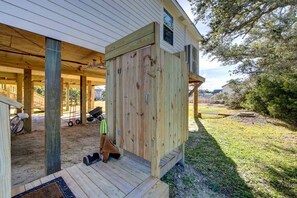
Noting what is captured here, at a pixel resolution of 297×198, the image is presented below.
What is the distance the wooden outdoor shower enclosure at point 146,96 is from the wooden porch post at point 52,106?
94cm

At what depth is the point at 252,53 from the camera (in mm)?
8633

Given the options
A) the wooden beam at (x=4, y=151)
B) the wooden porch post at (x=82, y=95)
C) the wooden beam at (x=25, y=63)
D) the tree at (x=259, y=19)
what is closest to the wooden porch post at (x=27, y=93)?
the wooden beam at (x=25, y=63)

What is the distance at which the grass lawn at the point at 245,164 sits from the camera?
→ 2.71 m

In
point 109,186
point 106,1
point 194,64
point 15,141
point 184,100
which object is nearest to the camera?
point 109,186

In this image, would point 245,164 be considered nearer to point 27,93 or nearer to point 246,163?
point 246,163

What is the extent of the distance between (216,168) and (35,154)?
15.2 ft

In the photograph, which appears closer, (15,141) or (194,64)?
(15,141)

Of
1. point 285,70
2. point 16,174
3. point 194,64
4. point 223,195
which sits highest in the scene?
point 194,64

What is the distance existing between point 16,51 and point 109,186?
4.71m

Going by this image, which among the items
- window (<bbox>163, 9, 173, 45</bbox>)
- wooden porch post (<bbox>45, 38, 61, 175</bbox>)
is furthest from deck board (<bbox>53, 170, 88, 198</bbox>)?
window (<bbox>163, 9, 173, 45</bbox>)

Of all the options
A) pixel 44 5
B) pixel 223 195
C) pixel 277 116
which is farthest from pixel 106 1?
pixel 277 116

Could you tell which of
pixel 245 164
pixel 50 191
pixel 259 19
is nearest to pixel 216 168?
pixel 245 164

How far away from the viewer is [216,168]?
3.37 metres

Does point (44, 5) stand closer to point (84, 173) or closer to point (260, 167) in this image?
point (84, 173)
